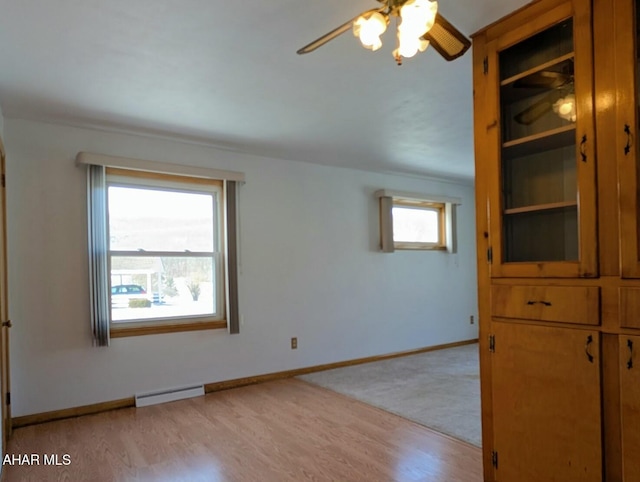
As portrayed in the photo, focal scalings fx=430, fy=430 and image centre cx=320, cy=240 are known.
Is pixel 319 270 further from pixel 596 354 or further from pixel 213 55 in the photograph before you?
pixel 596 354

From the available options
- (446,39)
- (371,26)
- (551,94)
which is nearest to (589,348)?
(551,94)

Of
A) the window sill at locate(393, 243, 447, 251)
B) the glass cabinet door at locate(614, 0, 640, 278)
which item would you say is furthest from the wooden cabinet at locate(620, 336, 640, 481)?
the window sill at locate(393, 243, 447, 251)

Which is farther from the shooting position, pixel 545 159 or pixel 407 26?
pixel 545 159

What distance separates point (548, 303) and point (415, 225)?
4168 millimetres

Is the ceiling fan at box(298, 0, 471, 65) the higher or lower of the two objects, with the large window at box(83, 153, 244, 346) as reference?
higher

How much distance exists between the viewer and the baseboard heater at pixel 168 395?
375 cm

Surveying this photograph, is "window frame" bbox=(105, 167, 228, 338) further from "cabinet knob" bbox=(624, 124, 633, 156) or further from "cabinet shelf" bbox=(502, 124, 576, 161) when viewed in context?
"cabinet knob" bbox=(624, 124, 633, 156)

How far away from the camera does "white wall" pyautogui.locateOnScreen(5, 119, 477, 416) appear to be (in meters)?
3.41

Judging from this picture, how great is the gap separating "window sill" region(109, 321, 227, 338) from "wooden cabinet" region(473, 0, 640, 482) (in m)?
2.78

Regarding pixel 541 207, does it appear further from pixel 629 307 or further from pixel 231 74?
pixel 231 74

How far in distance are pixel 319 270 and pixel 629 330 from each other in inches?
141

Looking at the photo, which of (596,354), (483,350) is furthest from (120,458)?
(596,354)

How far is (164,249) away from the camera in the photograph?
4.03 metres

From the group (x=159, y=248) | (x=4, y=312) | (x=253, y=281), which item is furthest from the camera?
(x=253, y=281)
